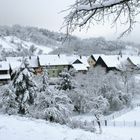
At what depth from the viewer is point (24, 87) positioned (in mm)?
29578

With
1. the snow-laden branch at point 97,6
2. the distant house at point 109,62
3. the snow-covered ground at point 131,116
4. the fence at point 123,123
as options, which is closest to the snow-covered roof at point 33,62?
the distant house at point 109,62

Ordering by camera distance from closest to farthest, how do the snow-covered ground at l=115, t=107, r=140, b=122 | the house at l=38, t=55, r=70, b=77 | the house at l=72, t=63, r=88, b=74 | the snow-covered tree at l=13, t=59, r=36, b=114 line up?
the snow-covered tree at l=13, t=59, r=36, b=114 → the snow-covered ground at l=115, t=107, r=140, b=122 → the house at l=72, t=63, r=88, b=74 → the house at l=38, t=55, r=70, b=77

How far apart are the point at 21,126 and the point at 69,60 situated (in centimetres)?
5796

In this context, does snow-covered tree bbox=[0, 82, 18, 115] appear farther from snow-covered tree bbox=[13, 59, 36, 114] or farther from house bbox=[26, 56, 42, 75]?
house bbox=[26, 56, 42, 75]

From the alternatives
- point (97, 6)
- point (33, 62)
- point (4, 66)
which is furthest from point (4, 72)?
point (97, 6)

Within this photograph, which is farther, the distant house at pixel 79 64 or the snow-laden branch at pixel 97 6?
the distant house at pixel 79 64

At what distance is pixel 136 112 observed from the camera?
119ft

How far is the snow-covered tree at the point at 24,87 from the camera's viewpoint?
29.4m

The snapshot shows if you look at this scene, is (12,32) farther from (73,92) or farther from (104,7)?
(104,7)

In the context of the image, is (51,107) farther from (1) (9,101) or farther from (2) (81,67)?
(2) (81,67)

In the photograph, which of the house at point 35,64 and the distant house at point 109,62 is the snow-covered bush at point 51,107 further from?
the distant house at point 109,62

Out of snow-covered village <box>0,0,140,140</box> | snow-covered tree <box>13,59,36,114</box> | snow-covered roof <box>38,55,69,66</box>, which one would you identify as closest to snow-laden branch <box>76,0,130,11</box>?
snow-covered village <box>0,0,140,140</box>

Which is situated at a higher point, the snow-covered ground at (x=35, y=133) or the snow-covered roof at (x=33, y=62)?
the snow-covered roof at (x=33, y=62)

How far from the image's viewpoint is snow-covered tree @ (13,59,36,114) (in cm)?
2941
